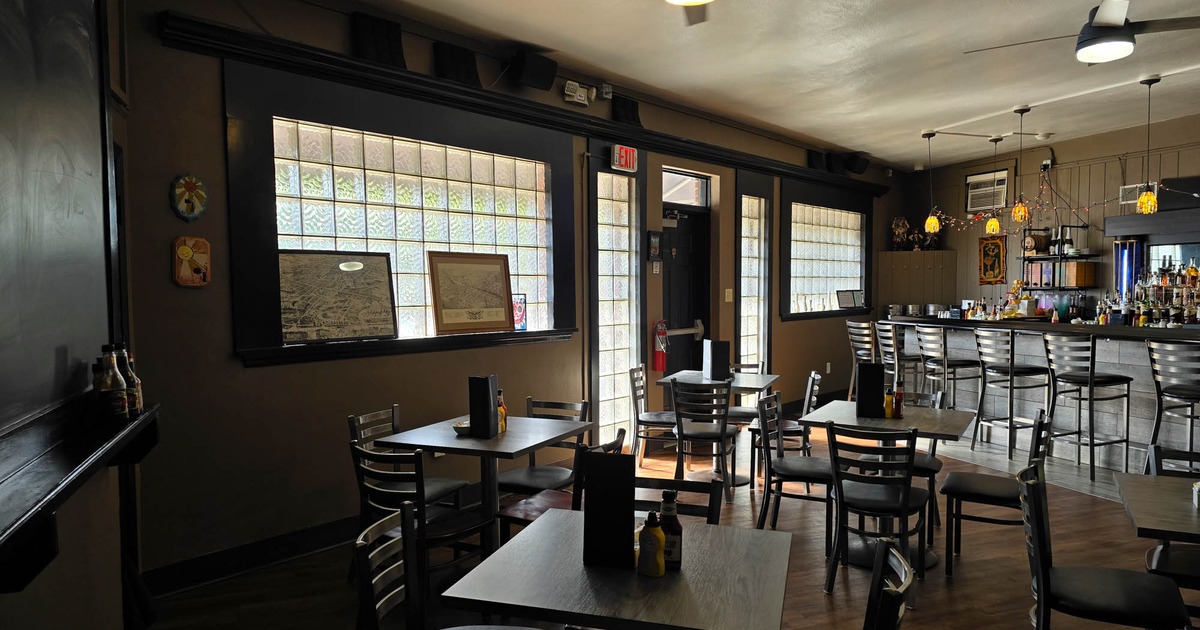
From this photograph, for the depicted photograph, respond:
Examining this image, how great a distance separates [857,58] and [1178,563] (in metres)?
3.79

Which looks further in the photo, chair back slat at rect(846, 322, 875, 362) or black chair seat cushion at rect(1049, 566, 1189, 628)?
chair back slat at rect(846, 322, 875, 362)

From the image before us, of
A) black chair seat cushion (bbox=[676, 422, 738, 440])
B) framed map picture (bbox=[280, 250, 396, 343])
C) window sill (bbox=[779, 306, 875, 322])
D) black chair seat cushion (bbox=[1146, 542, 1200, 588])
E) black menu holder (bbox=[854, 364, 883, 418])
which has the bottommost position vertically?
black chair seat cushion (bbox=[1146, 542, 1200, 588])

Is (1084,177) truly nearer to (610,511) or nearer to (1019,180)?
(1019,180)

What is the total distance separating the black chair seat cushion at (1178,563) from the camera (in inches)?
94.1

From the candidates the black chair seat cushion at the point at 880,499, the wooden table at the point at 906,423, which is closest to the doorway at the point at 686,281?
the wooden table at the point at 906,423

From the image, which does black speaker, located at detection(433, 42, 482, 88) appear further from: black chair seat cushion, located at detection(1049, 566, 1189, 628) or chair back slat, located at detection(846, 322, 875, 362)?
chair back slat, located at detection(846, 322, 875, 362)

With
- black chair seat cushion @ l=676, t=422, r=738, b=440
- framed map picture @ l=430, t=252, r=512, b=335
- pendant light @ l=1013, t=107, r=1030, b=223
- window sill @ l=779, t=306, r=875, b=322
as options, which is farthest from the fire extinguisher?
pendant light @ l=1013, t=107, r=1030, b=223

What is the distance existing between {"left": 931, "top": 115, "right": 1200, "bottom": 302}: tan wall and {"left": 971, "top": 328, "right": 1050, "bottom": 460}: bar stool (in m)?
3.21

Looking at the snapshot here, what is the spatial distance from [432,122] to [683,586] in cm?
355

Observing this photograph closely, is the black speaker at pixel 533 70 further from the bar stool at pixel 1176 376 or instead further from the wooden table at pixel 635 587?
the bar stool at pixel 1176 376

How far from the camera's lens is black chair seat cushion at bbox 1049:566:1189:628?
215 centimetres

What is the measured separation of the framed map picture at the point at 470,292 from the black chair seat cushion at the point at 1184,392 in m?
4.54

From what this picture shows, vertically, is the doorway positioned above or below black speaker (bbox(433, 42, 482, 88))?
below

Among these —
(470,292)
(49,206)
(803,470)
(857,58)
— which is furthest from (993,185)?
(49,206)
